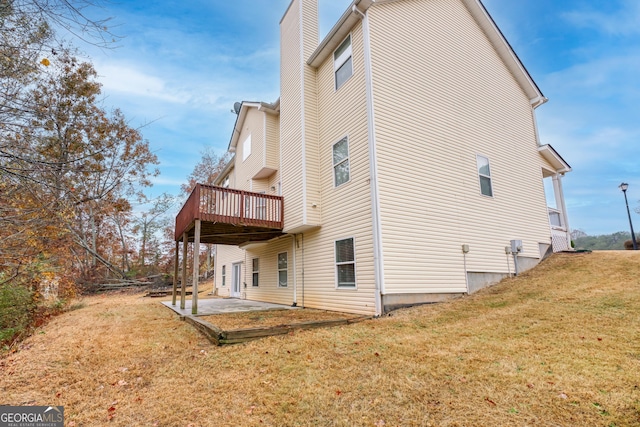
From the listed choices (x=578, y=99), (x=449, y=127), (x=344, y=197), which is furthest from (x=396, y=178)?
(x=578, y=99)

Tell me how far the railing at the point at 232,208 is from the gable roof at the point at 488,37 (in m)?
4.97

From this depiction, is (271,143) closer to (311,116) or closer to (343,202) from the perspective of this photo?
(311,116)

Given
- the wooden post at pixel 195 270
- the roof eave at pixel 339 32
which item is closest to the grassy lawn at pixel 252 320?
the wooden post at pixel 195 270

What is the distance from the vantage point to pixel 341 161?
9.09 m

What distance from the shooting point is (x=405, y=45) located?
9.37 metres

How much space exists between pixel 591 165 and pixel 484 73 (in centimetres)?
3350

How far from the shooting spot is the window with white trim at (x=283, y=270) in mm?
11580

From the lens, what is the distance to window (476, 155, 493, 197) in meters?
10.2

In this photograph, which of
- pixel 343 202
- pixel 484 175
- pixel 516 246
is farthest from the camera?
pixel 484 175

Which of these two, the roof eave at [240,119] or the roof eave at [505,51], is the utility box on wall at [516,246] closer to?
the roof eave at [505,51]

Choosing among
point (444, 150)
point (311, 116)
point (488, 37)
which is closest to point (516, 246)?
point (444, 150)

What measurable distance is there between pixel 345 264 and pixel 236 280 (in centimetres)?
996

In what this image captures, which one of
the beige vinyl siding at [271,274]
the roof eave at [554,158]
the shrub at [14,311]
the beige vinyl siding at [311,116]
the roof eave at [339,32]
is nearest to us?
the shrub at [14,311]

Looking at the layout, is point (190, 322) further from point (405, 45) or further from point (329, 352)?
point (405, 45)
